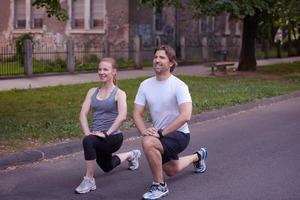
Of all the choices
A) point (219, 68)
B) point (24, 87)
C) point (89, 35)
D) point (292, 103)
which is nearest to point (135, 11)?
point (89, 35)

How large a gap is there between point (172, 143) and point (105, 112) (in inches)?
34.8

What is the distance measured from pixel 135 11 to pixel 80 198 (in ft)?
85.3

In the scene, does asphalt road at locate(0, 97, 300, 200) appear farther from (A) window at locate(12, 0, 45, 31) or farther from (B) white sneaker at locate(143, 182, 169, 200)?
(A) window at locate(12, 0, 45, 31)

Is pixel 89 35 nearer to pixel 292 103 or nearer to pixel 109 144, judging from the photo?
pixel 292 103

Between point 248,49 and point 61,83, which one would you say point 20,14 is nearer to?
point 248,49

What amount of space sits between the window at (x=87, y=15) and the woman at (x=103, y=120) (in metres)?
24.1

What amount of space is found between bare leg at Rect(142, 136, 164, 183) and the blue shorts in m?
0.09

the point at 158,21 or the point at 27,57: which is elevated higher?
the point at 158,21

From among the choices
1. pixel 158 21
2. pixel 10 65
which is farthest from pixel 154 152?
pixel 158 21

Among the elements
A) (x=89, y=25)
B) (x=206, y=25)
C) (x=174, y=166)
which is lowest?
(x=174, y=166)

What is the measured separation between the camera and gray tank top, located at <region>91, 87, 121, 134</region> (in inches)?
270

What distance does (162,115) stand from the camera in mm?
6609

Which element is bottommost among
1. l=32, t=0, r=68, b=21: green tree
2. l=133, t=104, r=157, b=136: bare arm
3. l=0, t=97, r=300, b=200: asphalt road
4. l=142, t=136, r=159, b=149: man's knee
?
l=0, t=97, r=300, b=200: asphalt road

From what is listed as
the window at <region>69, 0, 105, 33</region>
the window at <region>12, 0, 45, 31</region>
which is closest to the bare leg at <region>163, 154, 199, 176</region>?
the window at <region>69, 0, 105, 33</region>
